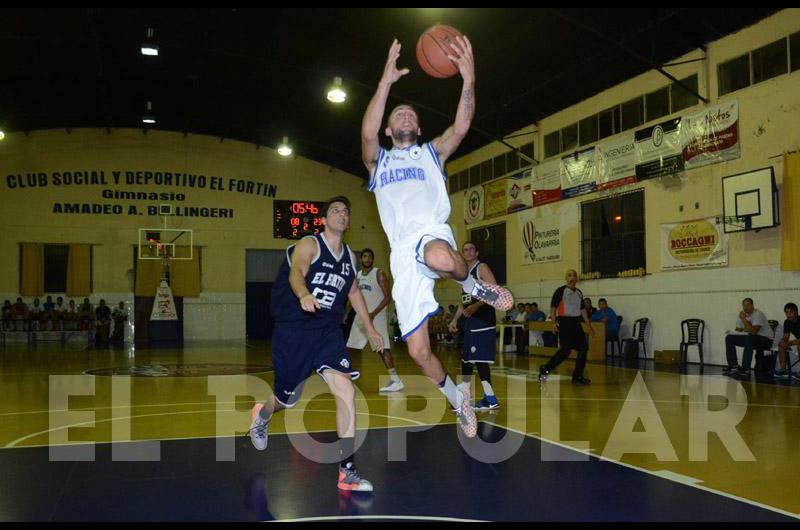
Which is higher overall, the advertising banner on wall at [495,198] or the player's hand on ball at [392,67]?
the advertising banner on wall at [495,198]

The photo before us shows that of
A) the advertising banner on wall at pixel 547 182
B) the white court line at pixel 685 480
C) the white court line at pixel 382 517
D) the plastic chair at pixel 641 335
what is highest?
the advertising banner on wall at pixel 547 182

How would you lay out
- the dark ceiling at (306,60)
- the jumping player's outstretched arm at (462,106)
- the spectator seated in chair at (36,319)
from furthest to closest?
the spectator seated in chair at (36,319), the dark ceiling at (306,60), the jumping player's outstretched arm at (462,106)

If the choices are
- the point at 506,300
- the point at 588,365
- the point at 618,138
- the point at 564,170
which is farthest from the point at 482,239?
the point at 506,300

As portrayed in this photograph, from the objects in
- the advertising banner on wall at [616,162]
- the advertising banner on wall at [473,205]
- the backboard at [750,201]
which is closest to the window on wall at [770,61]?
the backboard at [750,201]

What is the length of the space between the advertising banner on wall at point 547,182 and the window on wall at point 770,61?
615cm

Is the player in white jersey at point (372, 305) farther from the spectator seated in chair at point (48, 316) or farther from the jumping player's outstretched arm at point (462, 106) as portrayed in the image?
the spectator seated in chair at point (48, 316)

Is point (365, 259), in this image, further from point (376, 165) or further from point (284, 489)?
point (284, 489)

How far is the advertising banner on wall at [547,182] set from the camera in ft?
61.2

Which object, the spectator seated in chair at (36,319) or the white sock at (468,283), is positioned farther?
the spectator seated in chair at (36,319)

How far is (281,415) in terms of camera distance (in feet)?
23.1

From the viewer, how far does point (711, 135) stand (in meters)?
13.9

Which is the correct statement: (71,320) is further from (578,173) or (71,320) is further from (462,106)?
(462,106)

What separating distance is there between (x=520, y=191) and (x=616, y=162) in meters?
4.28

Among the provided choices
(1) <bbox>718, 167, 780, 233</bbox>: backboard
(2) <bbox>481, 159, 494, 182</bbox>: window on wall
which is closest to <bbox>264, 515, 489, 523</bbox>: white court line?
(1) <bbox>718, 167, 780, 233</bbox>: backboard
